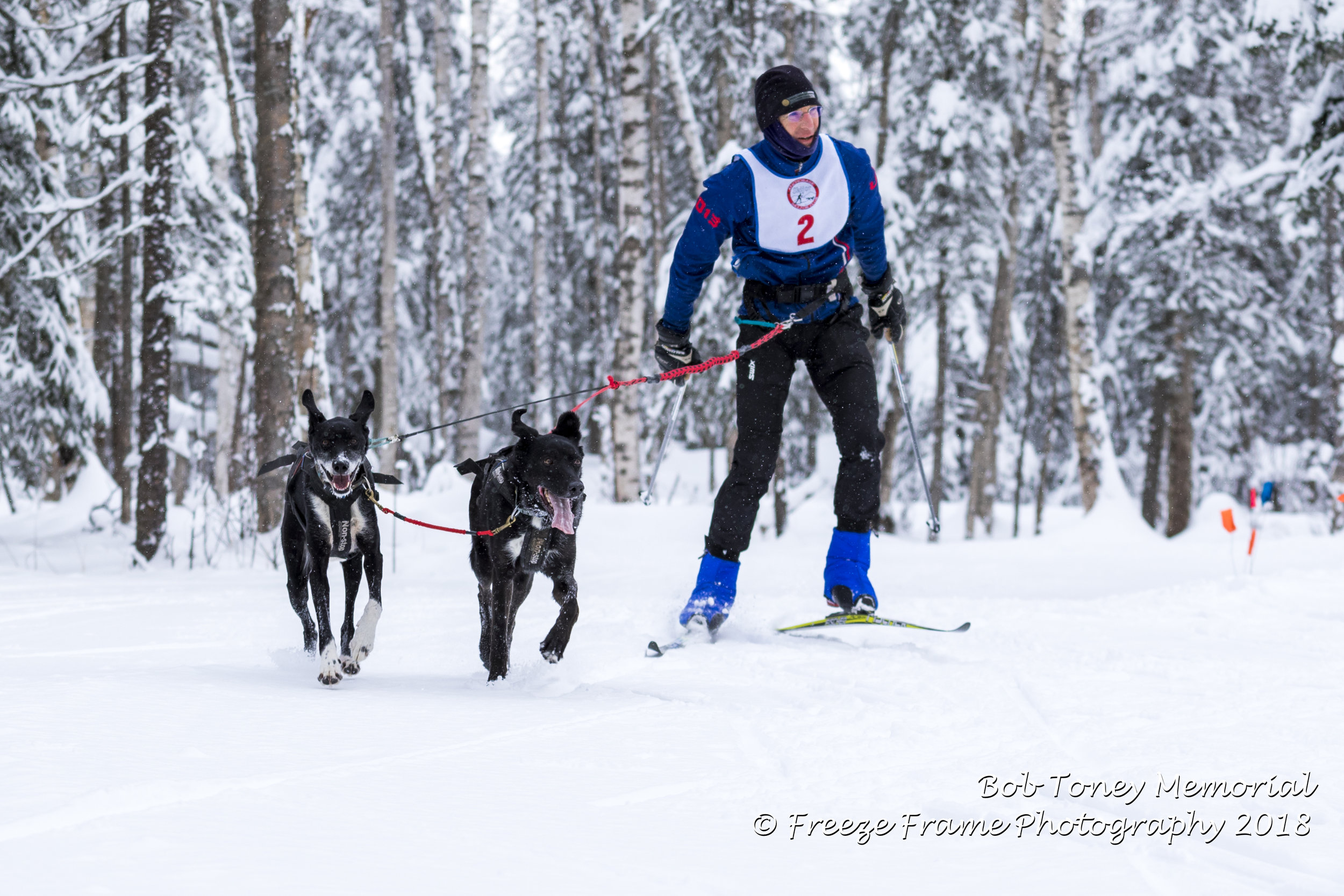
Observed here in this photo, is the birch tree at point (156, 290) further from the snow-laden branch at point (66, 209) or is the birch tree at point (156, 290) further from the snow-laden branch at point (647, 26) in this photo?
the snow-laden branch at point (647, 26)

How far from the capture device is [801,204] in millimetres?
4684

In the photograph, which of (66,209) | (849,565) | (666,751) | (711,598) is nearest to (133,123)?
(66,209)

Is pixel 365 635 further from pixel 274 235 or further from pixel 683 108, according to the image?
pixel 683 108

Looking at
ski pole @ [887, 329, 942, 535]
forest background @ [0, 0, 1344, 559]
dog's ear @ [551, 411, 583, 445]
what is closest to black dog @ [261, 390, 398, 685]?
dog's ear @ [551, 411, 583, 445]

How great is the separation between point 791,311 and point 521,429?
157 centimetres

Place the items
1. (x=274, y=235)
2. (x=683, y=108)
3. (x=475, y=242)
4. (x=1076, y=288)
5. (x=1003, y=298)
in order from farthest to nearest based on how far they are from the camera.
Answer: (x=1003, y=298), (x=475, y=242), (x=683, y=108), (x=1076, y=288), (x=274, y=235)

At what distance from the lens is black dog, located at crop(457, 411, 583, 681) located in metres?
3.96

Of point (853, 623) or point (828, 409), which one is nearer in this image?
point (853, 623)

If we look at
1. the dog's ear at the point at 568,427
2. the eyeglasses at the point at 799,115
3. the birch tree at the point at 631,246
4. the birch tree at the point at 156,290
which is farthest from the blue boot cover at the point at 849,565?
the birch tree at the point at 631,246

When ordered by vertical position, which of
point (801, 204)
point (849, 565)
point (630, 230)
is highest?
point (630, 230)

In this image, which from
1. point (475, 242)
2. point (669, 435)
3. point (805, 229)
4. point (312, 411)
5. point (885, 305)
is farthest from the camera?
point (475, 242)

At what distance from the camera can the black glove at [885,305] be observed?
5211 millimetres

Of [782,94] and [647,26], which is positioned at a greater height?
[647,26]

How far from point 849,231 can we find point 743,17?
12818 mm
